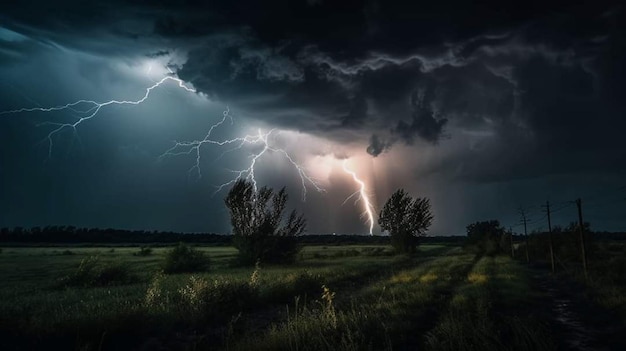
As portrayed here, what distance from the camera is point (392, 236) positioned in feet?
234

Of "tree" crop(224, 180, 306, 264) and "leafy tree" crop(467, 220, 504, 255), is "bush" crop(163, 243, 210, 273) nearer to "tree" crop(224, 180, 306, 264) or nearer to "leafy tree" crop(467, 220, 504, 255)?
"tree" crop(224, 180, 306, 264)

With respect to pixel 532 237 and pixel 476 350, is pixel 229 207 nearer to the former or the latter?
pixel 476 350

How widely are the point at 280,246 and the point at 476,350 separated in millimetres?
35983

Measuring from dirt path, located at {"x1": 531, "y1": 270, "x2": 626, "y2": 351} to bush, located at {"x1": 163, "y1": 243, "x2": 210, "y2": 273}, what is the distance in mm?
24960

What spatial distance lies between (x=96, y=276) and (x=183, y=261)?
30.7 feet


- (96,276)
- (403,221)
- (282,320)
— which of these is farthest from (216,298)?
(403,221)

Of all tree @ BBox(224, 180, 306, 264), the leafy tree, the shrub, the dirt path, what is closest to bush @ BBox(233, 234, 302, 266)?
tree @ BBox(224, 180, 306, 264)

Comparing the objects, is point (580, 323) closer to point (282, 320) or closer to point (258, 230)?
point (282, 320)

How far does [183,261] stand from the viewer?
33656 millimetres

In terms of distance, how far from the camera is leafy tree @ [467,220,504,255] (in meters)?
80.1

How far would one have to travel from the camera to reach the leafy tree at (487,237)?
263 feet

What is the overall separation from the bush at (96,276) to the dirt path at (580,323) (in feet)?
70.7

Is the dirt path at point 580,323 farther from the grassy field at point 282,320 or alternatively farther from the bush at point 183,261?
the bush at point 183,261

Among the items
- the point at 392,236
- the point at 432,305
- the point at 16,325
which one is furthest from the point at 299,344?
the point at 392,236
